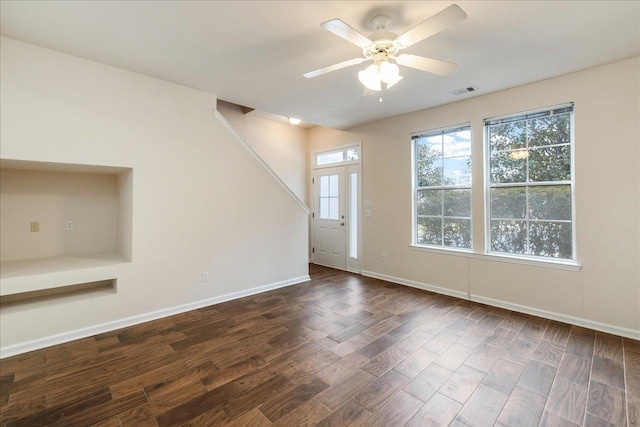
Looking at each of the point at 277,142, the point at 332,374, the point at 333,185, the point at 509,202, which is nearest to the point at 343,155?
the point at 333,185

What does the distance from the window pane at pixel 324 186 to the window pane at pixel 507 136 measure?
305cm

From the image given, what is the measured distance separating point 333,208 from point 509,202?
10.0 ft

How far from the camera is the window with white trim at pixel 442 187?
4004 millimetres

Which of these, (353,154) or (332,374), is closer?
(332,374)

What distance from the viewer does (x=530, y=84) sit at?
3373mm

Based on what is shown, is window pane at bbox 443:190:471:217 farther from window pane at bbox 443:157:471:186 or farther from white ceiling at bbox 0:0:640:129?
white ceiling at bbox 0:0:640:129

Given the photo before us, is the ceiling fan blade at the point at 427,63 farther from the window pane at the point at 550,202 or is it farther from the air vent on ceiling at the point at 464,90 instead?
the window pane at the point at 550,202

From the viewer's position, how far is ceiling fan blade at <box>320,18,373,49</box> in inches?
69.1

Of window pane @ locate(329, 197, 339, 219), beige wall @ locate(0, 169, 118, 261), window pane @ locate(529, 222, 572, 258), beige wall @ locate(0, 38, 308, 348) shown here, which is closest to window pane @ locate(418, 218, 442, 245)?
window pane @ locate(529, 222, 572, 258)

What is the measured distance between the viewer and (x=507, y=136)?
143 inches

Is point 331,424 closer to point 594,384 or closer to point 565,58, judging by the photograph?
point 594,384

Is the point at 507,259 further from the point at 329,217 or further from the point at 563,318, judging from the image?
the point at 329,217

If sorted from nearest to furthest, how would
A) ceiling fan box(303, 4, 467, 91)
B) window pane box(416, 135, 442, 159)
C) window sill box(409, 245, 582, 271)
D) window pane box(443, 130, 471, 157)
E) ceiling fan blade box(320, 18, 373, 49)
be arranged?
1. ceiling fan blade box(320, 18, 373, 49)
2. ceiling fan box(303, 4, 467, 91)
3. window sill box(409, 245, 582, 271)
4. window pane box(443, 130, 471, 157)
5. window pane box(416, 135, 442, 159)

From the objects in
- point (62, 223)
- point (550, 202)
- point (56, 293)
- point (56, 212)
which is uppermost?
point (550, 202)
